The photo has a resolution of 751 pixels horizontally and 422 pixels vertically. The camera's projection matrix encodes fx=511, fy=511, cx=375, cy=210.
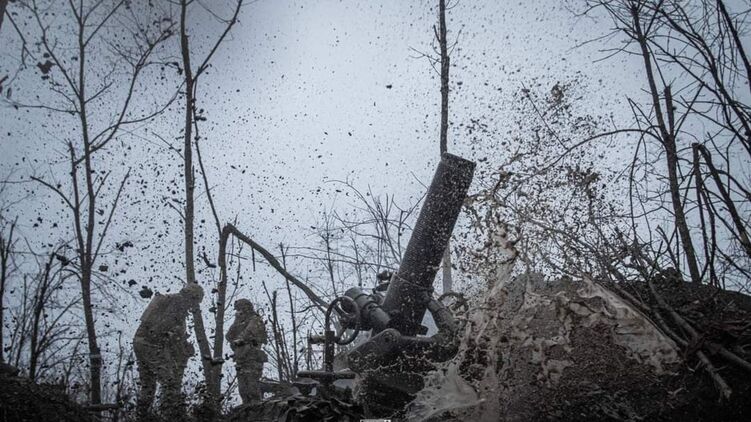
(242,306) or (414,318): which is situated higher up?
(242,306)

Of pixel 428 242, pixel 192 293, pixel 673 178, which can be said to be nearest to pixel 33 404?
pixel 428 242

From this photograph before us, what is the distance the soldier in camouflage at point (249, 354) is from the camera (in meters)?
8.91

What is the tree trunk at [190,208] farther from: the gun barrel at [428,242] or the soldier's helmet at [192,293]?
the gun barrel at [428,242]

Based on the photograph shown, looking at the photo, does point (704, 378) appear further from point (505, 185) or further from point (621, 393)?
point (505, 185)

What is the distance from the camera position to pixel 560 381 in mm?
3693

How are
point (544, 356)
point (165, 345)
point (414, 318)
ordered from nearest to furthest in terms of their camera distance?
point (544, 356) < point (414, 318) < point (165, 345)

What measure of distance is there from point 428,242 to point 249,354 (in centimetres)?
518

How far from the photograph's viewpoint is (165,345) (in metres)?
8.02

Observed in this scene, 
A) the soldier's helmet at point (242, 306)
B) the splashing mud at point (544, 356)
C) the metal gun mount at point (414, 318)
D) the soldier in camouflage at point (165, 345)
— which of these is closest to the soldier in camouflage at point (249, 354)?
the soldier's helmet at point (242, 306)

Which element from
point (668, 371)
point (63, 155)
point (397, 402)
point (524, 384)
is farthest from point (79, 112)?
point (668, 371)

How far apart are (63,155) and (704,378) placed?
14.2 metres

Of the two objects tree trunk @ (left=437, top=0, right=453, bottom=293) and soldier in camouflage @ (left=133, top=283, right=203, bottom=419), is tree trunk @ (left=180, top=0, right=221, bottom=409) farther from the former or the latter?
tree trunk @ (left=437, top=0, right=453, bottom=293)

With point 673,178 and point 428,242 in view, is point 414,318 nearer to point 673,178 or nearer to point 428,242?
point 428,242

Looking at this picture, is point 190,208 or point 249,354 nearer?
point 249,354
